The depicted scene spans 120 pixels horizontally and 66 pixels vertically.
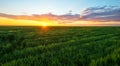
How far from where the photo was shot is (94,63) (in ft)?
18.9

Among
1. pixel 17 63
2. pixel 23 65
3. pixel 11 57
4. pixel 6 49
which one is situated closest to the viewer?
pixel 23 65

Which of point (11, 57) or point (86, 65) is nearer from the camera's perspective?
point (86, 65)

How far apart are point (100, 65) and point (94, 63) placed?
0.24 m

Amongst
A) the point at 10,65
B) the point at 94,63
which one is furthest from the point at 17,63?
the point at 94,63

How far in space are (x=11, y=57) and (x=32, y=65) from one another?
2213 mm

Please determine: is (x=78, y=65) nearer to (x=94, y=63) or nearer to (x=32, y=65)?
(x=94, y=63)

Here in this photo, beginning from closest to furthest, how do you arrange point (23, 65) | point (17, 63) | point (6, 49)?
point (23, 65), point (17, 63), point (6, 49)

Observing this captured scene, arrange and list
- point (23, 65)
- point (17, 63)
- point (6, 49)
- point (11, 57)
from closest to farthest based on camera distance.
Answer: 1. point (23, 65)
2. point (17, 63)
3. point (11, 57)
4. point (6, 49)

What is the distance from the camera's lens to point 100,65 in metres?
5.62

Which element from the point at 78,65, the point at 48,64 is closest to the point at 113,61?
the point at 78,65

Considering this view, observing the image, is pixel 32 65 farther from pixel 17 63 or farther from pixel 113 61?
pixel 113 61

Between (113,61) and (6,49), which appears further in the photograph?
(6,49)

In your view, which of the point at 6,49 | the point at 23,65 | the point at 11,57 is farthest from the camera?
the point at 6,49

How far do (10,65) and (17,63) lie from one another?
0.35 m
